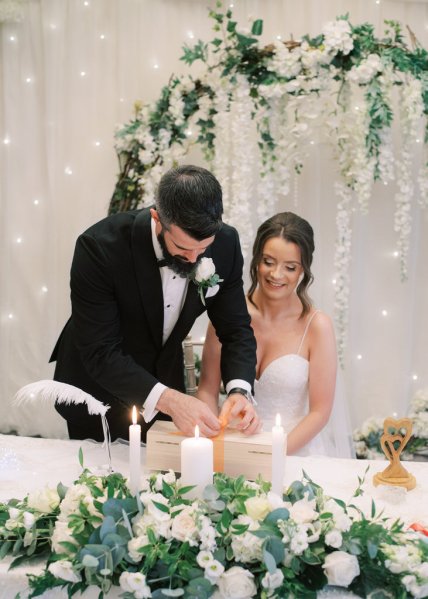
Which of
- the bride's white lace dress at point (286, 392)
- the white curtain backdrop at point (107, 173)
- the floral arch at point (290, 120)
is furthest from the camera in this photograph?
the white curtain backdrop at point (107, 173)

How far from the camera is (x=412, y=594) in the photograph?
56.9 inches

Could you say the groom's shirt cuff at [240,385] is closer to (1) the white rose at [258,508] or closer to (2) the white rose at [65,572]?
(1) the white rose at [258,508]

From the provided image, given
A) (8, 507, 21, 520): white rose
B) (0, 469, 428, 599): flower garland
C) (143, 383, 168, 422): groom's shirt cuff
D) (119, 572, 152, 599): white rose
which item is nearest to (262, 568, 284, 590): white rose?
(0, 469, 428, 599): flower garland

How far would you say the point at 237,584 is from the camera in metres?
1.44

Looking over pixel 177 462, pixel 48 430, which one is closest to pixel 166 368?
pixel 177 462

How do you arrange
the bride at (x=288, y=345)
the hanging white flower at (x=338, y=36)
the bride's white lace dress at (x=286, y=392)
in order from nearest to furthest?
the bride at (x=288, y=345)
the bride's white lace dress at (x=286, y=392)
the hanging white flower at (x=338, y=36)

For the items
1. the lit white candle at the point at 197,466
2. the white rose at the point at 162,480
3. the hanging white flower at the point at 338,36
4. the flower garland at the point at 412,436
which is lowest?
the flower garland at the point at 412,436

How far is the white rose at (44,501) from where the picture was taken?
170 cm

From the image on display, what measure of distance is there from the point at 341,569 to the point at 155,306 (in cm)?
130

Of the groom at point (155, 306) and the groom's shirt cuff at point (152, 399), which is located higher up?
the groom at point (155, 306)

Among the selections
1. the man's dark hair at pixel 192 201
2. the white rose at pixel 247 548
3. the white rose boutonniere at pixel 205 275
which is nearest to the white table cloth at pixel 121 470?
the white rose at pixel 247 548

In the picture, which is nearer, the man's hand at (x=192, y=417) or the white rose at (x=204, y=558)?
the white rose at (x=204, y=558)

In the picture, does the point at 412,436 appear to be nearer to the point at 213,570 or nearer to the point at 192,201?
the point at 192,201

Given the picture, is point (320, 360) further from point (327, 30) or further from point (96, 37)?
point (96, 37)
